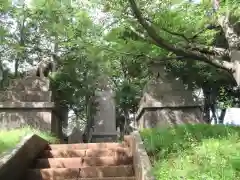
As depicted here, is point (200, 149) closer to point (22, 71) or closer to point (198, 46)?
point (198, 46)

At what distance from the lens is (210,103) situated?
2170 centimetres

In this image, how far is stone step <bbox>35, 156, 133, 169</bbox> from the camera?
6.93 meters

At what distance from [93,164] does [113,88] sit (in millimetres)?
14920

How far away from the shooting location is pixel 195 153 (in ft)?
17.1

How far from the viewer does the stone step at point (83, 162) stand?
693 cm

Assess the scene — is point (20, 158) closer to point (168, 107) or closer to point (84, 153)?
point (84, 153)

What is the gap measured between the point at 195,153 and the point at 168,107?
17.8ft

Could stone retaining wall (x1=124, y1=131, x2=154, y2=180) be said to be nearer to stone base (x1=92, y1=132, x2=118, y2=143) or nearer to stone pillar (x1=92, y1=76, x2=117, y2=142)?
stone base (x1=92, y1=132, x2=118, y2=143)

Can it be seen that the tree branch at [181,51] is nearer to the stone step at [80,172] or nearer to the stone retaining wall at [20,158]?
the stone step at [80,172]

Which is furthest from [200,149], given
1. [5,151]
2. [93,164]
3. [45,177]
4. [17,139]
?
[17,139]

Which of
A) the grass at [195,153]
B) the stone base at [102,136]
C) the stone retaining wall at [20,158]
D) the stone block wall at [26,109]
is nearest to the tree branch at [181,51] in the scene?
the grass at [195,153]

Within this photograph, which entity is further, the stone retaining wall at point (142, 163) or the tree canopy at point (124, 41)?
the tree canopy at point (124, 41)

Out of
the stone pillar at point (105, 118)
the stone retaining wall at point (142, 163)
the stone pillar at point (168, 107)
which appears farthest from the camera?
the stone pillar at point (105, 118)

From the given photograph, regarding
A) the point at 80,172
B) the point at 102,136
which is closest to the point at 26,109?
the point at 80,172
